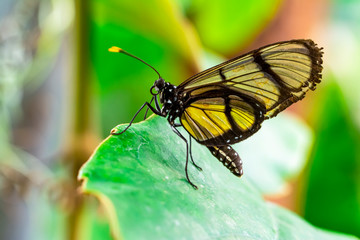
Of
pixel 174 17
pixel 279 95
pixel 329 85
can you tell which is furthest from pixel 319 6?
pixel 279 95

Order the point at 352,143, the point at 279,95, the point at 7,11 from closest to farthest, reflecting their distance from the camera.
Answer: the point at 279,95 < the point at 7,11 < the point at 352,143

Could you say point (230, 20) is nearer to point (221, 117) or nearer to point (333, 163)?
point (333, 163)

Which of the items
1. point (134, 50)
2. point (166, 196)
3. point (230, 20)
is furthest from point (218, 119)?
point (230, 20)

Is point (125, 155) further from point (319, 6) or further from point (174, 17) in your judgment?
point (319, 6)

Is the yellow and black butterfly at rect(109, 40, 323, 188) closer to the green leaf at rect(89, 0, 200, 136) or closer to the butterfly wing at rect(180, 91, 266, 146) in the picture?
the butterfly wing at rect(180, 91, 266, 146)

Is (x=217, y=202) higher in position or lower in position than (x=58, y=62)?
lower

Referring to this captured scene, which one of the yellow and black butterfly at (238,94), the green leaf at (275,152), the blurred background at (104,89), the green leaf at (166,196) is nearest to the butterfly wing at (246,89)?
the yellow and black butterfly at (238,94)

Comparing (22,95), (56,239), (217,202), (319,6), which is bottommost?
(56,239)

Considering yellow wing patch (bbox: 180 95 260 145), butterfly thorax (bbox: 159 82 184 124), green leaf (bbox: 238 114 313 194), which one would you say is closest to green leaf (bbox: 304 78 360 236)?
green leaf (bbox: 238 114 313 194)
